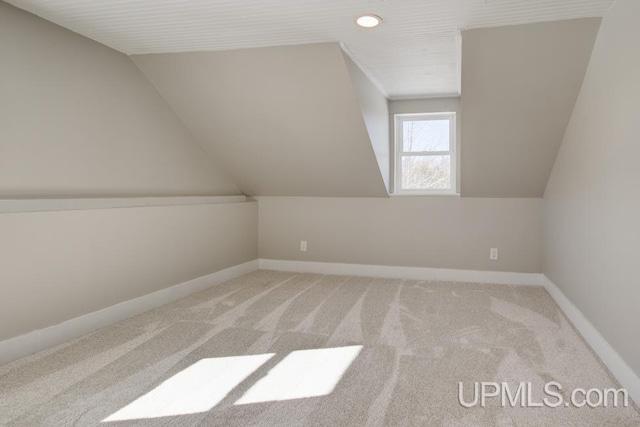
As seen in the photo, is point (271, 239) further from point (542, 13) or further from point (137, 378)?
point (542, 13)

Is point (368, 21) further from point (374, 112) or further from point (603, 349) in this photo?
point (603, 349)

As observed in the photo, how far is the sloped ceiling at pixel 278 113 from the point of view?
317cm

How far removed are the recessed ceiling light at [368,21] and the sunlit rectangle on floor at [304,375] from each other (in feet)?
6.88

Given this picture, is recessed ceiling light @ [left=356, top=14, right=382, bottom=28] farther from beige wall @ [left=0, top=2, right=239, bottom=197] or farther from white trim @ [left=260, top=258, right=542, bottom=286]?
white trim @ [left=260, top=258, right=542, bottom=286]

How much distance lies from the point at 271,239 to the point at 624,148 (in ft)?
12.5

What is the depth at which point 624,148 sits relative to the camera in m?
2.06

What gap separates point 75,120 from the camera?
2.78 metres

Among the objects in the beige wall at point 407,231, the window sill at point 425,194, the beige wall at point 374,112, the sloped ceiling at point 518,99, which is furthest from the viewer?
the window sill at point 425,194

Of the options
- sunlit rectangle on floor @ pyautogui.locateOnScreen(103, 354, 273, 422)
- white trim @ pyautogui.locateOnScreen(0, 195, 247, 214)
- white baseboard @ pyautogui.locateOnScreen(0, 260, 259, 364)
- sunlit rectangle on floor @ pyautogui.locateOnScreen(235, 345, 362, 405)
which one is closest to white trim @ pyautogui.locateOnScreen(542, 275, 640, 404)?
sunlit rectangle on floor @ pyautogui.locateOnScreen(235, 345, 362, 405)

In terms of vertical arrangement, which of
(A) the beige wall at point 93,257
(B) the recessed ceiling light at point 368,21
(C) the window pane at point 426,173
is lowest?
(A) the beige wall at point 93,257

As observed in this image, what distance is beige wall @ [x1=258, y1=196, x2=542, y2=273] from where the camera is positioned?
4.23m

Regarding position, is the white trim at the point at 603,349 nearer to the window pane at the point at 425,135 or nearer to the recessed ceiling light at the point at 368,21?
the window pane at the point at 425,135

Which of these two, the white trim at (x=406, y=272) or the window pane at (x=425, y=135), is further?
the window pane at (x=425, y=135)

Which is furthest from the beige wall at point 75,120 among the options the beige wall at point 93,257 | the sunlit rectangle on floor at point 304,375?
the sunlit rectangle on floor at point 304,375
